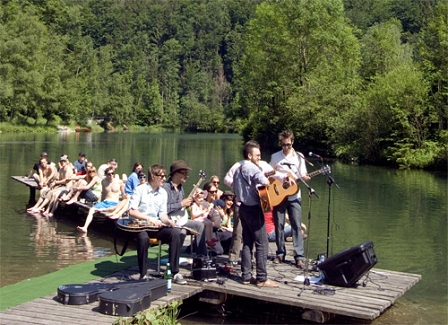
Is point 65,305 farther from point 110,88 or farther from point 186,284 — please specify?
point 110,88

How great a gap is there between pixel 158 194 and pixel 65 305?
1858mm

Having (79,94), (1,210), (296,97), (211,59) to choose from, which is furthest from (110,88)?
(1,210)

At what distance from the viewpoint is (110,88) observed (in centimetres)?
9838

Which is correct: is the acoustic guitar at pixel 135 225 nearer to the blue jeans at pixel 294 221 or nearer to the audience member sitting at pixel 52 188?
the blue jeans at pixel 294 221

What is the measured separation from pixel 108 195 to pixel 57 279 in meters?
5.01

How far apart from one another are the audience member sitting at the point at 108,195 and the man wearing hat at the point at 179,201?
477 cm

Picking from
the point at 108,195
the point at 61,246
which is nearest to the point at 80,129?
the point at 108,195

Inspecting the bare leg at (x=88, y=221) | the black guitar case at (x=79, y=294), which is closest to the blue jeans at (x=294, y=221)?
the black guitar case at (x=79, y=294)

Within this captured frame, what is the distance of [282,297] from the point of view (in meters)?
7.45

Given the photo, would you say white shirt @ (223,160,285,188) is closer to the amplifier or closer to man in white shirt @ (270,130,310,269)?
man in white shirt @ (270,130,310,269)

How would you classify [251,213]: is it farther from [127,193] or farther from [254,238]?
[127,193]

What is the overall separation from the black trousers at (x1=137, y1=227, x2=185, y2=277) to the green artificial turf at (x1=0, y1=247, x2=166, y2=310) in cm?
95

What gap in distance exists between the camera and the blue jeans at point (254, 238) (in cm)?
779

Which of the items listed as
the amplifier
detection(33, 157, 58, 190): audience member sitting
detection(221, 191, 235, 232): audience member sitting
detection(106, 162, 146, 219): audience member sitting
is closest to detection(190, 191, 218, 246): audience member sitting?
A: detection(221, 191, 235, 232): audience member sitting
